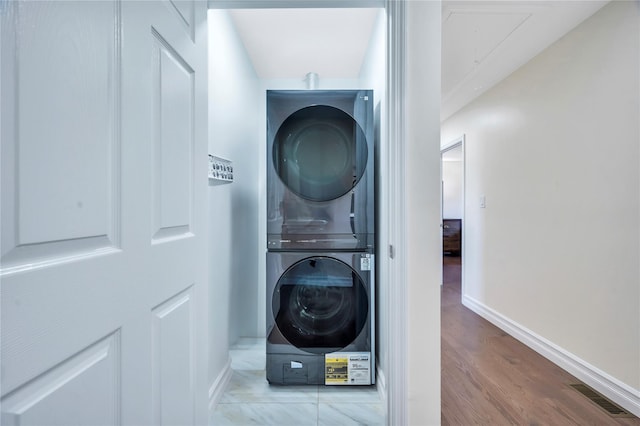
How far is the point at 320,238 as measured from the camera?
1821 mm

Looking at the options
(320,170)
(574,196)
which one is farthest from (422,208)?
(574,196)

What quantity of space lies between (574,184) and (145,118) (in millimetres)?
2605

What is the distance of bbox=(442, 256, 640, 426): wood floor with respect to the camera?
5.28ft

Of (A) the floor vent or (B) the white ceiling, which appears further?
(B) the white ceiling

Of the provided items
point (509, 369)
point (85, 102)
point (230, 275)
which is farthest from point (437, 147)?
point (509, 369)

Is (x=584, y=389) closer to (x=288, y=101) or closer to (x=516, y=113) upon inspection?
(x=516, y=113)

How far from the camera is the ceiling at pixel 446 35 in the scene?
1.90 meters

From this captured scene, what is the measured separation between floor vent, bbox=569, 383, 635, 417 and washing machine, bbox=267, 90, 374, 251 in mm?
1597

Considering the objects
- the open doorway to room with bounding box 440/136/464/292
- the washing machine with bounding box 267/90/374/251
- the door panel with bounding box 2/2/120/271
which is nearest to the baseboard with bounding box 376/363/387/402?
the washing machine with bounding box 267/90/374/251

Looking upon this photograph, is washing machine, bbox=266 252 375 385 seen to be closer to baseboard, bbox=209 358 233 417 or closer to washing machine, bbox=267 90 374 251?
washing machine, bbox=267 90 374 251

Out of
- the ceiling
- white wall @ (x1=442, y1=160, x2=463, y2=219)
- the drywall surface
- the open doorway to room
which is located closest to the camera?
the drywall surface

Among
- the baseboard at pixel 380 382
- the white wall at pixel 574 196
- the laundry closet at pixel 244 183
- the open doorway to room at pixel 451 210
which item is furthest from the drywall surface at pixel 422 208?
the open doorway to room at pixel 451 210

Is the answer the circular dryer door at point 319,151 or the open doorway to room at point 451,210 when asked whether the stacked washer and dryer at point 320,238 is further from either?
the open doorway to room at point 451,210

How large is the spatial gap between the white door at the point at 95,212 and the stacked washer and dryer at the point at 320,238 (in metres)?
0.87
